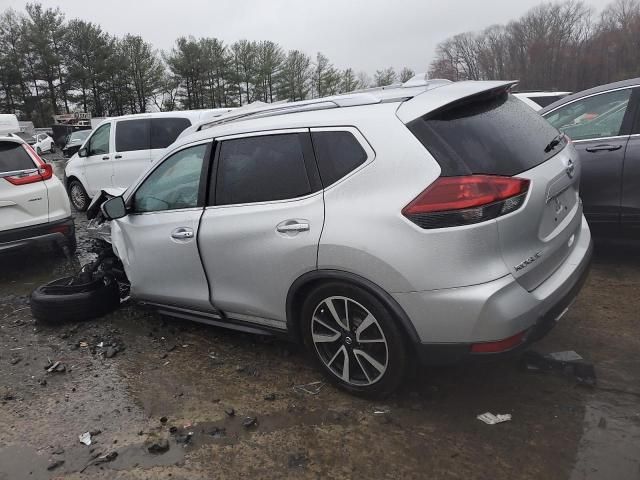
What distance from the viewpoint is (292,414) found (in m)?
3.05

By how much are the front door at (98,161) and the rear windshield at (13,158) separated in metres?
3.86

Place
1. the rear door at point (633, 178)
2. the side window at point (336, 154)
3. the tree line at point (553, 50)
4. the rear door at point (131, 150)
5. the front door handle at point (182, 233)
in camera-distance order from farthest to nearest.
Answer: the tree line at point (553, 50), the rear door at point (131, 150), the rear door at point (633, 178), the front door handle at point (182, 233), the side window at point (336, 154)

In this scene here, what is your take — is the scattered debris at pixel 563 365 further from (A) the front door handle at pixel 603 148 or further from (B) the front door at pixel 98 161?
(B) the front door at pixel 98 161

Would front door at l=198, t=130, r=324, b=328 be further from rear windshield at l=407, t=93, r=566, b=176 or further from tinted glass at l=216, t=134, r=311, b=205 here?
rear windshield at l=407, t=93, r=566, b=176

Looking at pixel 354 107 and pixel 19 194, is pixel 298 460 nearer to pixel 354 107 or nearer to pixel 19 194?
pixel 354 107

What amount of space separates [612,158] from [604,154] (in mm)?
76

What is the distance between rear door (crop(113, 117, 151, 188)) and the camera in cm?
952

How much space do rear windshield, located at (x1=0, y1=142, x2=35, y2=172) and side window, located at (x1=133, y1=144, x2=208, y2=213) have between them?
2515mm

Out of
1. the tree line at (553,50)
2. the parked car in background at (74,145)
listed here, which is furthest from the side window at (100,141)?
the tree line at (553,50)

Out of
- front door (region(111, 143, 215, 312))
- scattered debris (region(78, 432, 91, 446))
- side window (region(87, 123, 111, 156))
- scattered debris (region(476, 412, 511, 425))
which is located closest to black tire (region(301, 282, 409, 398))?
scattered debris (region(476, 412, 511, 425))

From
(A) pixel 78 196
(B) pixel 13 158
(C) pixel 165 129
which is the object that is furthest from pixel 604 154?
(A) pixel 78 196

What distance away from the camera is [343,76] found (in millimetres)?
80875

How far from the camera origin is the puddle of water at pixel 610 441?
239 centimetres

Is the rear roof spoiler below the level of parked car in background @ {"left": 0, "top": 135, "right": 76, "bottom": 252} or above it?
above
